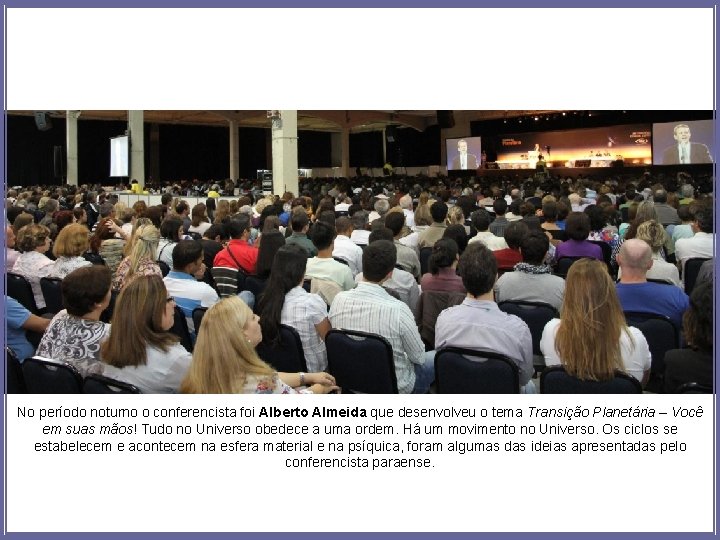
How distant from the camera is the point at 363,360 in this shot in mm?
2988

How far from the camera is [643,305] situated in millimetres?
3516

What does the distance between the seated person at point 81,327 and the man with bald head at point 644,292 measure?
260 cm

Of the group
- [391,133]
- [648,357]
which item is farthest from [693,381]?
[391,133]

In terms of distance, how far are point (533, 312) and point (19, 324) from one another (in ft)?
9.35

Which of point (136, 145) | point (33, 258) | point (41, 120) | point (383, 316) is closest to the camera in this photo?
point (383, 316)

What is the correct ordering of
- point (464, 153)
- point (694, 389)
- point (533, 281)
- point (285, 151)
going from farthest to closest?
1. point (464, 153)
2. point (285, 151)
3. point (533, 281)
4. point (694, 389)

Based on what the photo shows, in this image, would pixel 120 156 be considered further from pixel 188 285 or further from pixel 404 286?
pixel 404 286

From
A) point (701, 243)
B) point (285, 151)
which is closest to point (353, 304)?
point (701, 243)

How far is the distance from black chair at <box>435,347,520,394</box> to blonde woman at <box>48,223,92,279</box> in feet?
10.2

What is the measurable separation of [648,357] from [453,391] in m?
0.82

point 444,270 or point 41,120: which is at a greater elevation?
point 41,120

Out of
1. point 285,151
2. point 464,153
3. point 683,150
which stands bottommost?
point 285,151

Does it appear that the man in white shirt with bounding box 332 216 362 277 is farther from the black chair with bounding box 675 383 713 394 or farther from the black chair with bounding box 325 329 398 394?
the black chair with bounding box 675 383 713 394

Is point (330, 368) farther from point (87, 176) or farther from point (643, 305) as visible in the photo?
point (87, 176)
